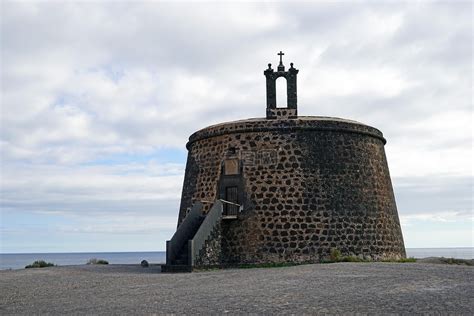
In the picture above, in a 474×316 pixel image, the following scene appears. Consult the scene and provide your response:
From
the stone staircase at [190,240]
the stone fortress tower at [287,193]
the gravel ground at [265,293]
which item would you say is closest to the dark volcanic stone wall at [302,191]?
the stone fortress tower at [287,193]

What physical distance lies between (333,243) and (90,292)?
29.5ft

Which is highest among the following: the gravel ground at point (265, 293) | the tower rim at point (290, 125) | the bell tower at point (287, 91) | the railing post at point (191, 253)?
the bell tower at point (287, 91)

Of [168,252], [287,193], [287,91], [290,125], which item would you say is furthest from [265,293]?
[287,91]

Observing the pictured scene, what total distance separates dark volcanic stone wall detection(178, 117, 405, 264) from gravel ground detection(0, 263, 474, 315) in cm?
384

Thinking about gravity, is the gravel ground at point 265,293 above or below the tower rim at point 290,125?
below

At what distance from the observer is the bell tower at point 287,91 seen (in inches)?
786

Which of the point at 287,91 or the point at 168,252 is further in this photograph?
the point at 287,91

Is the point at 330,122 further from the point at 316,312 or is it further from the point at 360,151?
the point at 316,312

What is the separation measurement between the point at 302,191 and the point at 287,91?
3631 millimetres

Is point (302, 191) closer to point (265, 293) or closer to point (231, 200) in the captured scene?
point (231, 200)

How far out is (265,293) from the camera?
10148 mm

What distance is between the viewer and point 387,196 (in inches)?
824

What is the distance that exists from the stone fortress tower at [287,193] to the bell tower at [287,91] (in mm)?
33

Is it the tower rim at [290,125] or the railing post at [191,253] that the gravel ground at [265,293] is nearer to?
the railing post at [191,253]
